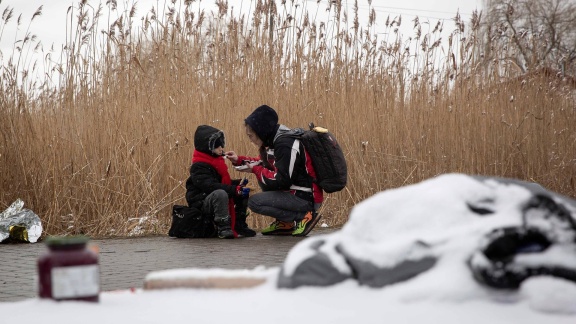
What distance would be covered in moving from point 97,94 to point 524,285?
7281 mm

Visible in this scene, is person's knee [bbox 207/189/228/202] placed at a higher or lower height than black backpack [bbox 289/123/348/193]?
lower

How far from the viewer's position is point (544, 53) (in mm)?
11609

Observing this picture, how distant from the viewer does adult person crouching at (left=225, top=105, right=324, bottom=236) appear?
26.3 ft

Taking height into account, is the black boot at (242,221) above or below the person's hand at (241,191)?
below

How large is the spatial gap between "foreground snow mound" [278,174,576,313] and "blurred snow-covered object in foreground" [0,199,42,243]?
5.76 meters

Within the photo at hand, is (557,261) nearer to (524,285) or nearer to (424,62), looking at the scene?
(524,285)

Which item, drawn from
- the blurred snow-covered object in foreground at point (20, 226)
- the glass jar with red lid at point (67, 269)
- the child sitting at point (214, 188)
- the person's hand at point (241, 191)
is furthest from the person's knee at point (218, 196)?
the glass jar with red lid at point (67, 269)

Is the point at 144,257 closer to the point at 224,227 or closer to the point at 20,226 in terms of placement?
the point at 224,227

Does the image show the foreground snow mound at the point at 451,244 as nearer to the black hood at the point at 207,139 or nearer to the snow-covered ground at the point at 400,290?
the snow-covered ground at the point at 400,290

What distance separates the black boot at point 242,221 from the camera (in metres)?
8.25

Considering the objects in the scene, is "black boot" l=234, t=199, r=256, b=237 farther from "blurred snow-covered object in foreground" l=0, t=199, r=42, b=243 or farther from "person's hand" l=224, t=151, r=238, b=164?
"blurred snow-covered object in foreground" l=0, t=199, r=42, b=243

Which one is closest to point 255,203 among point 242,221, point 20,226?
point 242,221

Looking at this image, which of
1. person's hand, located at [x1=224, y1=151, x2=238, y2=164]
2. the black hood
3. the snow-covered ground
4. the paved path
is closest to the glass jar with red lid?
the snow-covered ground

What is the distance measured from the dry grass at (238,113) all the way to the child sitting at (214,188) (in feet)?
2.54
